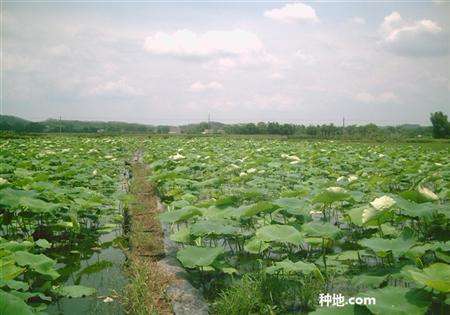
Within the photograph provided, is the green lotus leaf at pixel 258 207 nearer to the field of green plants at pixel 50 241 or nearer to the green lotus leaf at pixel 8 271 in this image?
the field of green plants at pixel 50 241

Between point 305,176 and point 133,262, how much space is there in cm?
525

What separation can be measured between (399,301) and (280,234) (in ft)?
4.26

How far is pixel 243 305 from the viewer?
2900 millimetres

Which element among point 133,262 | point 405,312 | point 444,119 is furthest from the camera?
point 444,119

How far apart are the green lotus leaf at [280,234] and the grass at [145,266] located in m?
0.89

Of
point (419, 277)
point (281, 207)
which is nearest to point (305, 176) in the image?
point (281, 207)

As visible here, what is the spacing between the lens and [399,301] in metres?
2.21

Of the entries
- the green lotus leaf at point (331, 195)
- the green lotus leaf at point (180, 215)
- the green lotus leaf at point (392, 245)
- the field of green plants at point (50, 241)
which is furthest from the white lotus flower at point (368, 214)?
the field of green plants at point (50, 241)

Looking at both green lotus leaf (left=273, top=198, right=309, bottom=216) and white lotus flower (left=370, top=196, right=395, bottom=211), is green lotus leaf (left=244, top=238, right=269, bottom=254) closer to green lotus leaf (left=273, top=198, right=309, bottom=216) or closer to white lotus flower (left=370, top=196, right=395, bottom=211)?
green lotus leaf (left=273, top=198, right=309, bottom=216)

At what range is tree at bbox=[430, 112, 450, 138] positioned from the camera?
40.6 metres

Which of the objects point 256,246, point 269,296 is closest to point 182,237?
point 256,246

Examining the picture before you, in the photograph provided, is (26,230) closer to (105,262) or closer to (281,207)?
(105,262)

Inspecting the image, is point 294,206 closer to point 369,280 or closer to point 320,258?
point 320,258

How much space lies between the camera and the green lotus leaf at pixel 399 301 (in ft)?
6.91
